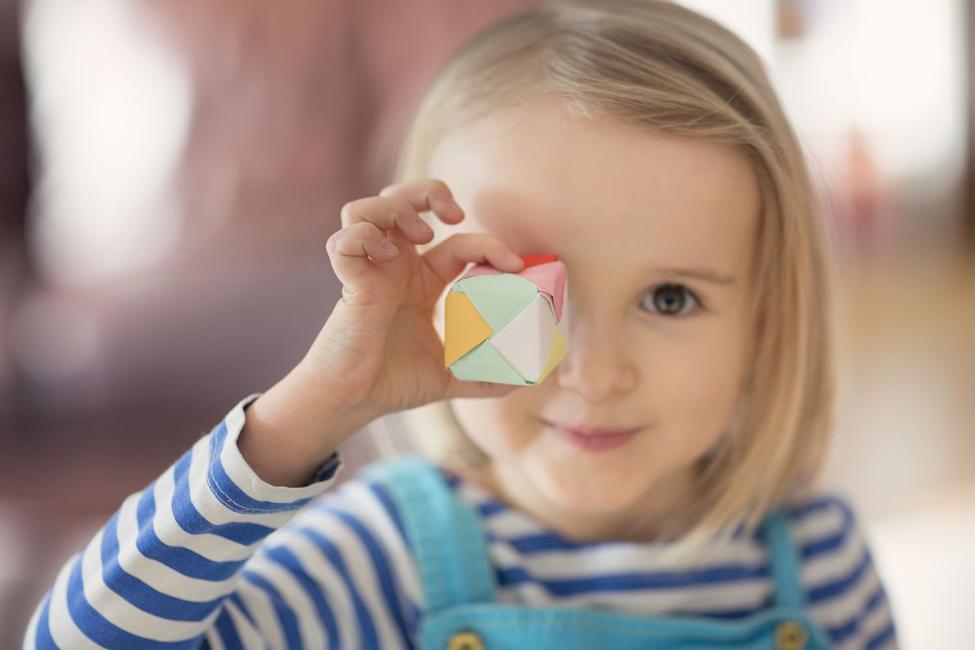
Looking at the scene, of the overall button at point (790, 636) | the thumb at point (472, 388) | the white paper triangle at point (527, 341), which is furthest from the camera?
the overall button at point (790, 636)

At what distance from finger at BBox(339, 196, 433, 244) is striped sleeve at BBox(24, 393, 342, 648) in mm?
110

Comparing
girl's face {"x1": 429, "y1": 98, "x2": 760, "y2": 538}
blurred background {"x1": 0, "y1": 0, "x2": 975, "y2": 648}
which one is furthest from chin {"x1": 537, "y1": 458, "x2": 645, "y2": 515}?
blurred background {"x1": 0, "y1": 0, "x2": 975, "y2": 648}

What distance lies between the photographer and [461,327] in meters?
0.47

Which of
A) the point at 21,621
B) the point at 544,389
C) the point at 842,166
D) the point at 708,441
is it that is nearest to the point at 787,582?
the point at 708,441

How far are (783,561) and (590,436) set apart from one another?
0.63ft

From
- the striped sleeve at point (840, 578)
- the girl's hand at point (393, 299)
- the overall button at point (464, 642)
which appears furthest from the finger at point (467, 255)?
the striped sleeve at point (840, 578)

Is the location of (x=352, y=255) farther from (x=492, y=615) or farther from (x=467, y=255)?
(x=492, y=615)

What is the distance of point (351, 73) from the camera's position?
126cm

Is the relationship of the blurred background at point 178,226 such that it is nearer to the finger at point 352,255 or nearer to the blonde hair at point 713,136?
the blonde hair at point 713,136

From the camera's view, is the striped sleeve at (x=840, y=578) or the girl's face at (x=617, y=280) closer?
the girl's face at (x=617, y=280)

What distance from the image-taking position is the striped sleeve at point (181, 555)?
1.64 feet

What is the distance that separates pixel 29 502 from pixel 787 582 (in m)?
0.73

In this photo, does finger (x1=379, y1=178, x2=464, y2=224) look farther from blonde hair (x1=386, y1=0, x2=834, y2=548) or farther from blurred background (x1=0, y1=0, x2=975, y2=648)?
blurred background (x1=0, y1=0, x2=975, y2=648)

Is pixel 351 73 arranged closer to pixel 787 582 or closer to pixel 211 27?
pixel 211 27
